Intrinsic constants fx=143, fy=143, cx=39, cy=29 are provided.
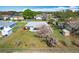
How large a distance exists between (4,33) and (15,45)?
145mm

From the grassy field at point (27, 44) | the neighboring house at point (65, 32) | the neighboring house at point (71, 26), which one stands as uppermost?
the neighboring house at point (71, 26)

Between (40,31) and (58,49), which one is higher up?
(40,31)

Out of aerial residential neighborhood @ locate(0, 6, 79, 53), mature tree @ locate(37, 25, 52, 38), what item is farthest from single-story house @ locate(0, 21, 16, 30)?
mature tree @ locate(37, 25, 52, 38)

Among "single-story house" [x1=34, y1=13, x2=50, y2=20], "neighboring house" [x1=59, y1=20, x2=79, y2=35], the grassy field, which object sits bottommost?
the grassy field

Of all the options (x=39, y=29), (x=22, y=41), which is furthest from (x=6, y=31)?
(x=39, y=29)

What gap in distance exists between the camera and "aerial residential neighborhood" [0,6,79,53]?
1.27 metres

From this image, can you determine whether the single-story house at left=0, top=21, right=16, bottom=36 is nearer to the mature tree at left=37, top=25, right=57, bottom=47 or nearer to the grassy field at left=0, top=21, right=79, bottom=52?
the grassy field at left=0, top=21, right=79, bottom=52

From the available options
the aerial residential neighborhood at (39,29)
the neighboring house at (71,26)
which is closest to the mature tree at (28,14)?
the aerial residential neighborhood at (39,29)

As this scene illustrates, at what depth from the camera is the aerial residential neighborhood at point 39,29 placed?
1267 mm

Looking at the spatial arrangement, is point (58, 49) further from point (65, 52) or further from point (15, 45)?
point (15, 45)

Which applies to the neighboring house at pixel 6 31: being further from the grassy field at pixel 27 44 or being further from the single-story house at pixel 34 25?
Answer: the single-story house at pixel 34 25
